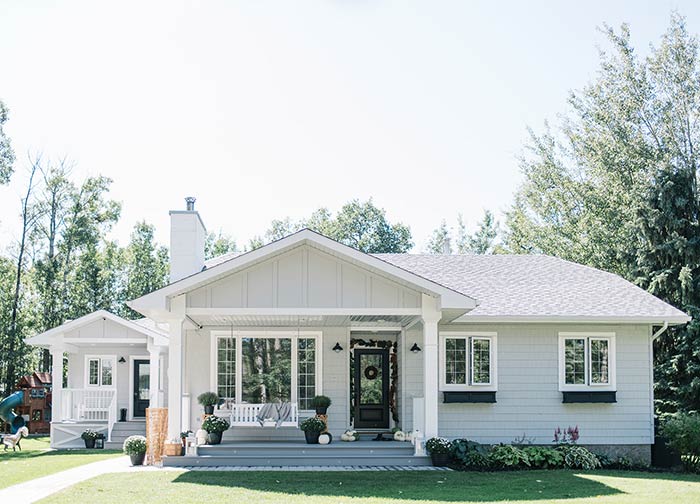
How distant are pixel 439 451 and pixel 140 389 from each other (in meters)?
13.4

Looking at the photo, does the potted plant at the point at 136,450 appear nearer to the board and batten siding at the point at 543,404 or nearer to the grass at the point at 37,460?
the grass at the point at 37,460

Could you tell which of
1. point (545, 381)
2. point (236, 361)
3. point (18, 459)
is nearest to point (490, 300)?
point (545, 381)

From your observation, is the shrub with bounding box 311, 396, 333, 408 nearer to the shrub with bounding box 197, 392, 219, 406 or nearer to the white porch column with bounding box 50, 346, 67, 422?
the shrub with bounding box 197, 392, 219, 406

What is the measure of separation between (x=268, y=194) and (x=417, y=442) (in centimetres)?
3339

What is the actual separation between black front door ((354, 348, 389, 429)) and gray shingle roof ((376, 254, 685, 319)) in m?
2.26

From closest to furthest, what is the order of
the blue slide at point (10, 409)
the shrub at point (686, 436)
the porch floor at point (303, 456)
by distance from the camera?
the porch floor at point (303, 456) → the shrub at point (686, 436) → the blue slide at point (10, 409)

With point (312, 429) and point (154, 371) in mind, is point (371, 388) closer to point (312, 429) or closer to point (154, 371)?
point (312, 429)

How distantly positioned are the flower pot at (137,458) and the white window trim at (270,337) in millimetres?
2814

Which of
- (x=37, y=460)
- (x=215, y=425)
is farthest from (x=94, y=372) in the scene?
(x=215, y=425)

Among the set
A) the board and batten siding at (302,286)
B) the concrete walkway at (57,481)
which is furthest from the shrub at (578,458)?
the concrete walkway at (57,481)

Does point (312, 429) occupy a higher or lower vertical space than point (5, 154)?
lower

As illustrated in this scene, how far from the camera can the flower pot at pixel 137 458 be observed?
15742 mm

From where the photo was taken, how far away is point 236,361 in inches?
730

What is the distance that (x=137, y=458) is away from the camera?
15.8 meters
